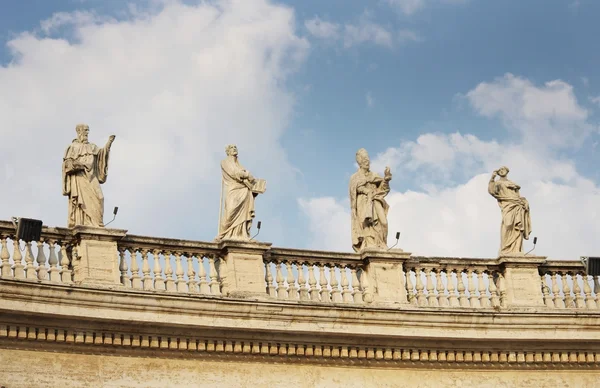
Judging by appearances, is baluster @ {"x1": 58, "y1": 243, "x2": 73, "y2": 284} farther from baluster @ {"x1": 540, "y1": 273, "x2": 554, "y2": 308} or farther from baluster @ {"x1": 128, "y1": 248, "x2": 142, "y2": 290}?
Result: baluster @ {"x1": 540, "y1": 273, "x2": 554, "y2": 308}

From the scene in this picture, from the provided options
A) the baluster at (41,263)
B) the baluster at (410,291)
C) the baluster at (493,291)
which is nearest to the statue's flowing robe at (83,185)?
the baluster at (41,263)

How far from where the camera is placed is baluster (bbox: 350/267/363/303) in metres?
28.6

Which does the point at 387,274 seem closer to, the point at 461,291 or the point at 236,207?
the point at 461,291

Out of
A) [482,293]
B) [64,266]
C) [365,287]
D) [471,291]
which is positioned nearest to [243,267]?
[365,287]

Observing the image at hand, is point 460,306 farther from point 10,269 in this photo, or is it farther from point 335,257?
point 10,269

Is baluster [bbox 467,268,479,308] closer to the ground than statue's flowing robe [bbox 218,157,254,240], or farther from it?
closer to the ground

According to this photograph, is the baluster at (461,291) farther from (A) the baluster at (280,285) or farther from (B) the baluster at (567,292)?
(A) the baluster at (280,285)

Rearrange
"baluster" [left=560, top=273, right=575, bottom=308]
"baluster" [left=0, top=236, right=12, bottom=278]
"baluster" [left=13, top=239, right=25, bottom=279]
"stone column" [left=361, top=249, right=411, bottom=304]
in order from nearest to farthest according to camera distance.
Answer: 1. "baluster" [left=0, top=236, right=12, bottom=278]
2. "baluster" [left=13, top=239, right=25, bottom=279]
3. "stone column" [left=361, top=249, right=411, bottom=304]
4. "baluster" [left=560, top=273, right=575, bottom=308]

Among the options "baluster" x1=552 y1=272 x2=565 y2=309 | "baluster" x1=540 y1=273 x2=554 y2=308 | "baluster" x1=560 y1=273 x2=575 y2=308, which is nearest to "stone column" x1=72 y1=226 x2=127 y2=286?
"baluster" x1=540 y1=273 x2=554 y2=308

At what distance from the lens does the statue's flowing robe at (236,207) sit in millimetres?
28141

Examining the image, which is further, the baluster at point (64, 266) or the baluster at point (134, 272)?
the baluster at point (134, 272)

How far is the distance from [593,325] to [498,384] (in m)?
2.43

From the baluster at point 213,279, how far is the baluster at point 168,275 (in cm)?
80

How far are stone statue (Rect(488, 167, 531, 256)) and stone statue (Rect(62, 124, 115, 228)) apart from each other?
28.5ft
